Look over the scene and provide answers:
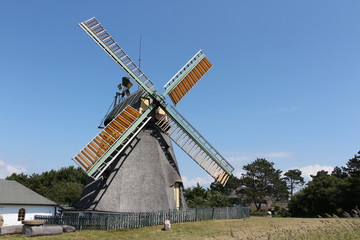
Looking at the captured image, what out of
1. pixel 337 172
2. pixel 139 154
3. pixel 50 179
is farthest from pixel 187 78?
pixel 337 172

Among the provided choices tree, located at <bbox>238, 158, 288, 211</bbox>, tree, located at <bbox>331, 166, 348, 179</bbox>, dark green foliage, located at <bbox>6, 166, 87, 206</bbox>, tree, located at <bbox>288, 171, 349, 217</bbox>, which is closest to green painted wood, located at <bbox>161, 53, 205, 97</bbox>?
tree, located at <bbox>288, 171, 349, 217</bbox>

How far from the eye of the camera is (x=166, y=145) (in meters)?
20.2

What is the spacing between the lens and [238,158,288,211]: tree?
202 ft

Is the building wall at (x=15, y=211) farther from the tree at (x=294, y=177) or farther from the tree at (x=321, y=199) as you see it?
the tree at (x=294, y=177)

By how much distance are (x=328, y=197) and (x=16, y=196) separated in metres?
34.5

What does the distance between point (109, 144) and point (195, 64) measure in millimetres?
9329

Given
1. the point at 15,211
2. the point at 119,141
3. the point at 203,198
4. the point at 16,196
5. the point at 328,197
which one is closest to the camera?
the point at 119,141

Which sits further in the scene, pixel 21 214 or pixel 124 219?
pixel 21 214

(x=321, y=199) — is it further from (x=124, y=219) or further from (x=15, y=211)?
(x=15, y=211)

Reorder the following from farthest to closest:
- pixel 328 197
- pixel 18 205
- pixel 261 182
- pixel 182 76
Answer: pixel 261 182
pixel 328 197
pixel 18 205
pixel 182 76

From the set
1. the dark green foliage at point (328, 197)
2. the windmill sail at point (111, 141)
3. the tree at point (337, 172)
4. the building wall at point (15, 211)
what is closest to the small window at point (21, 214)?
the building wall at point (15, 211)

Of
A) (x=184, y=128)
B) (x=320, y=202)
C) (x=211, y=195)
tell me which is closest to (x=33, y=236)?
(x=184, y=128)

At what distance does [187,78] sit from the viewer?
848 inches

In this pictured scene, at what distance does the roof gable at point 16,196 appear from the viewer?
22.8 m
